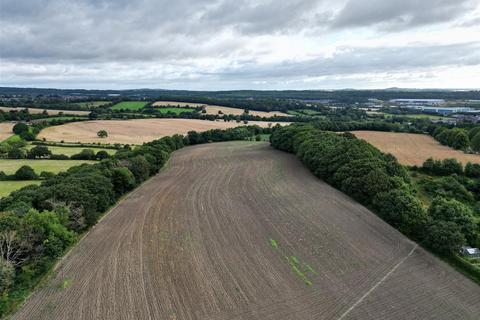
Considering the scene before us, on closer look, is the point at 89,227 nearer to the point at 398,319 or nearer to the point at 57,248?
the point at 57,248

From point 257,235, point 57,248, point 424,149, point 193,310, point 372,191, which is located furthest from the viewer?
point 424,149

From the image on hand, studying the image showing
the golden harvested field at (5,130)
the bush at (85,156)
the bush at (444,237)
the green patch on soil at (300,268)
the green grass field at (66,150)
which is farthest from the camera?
the golden harvested field at (5,130)

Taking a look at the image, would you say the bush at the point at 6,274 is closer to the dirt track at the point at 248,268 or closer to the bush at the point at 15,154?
the dirt track at the point at 248,268

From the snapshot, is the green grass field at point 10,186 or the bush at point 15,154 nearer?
the green grass field at point 10,186

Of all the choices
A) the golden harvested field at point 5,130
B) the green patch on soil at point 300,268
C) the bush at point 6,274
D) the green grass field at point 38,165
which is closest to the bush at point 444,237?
the green patch on soil at point 300,268

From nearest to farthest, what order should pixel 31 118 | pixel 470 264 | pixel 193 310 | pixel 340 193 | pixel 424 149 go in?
pixel 193 310
pixel 470 264
pixel 340 193
pixel 424 149
pixel 31 118

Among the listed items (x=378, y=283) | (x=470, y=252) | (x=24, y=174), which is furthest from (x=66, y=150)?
(x=470, y=252)

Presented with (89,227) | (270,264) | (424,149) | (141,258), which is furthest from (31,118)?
(424,149)
